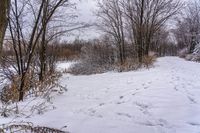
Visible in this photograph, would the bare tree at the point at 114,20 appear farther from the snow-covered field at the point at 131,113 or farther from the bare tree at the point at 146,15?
the snow-covered field at the point at 131,113

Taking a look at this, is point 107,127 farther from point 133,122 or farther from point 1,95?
point 1,95

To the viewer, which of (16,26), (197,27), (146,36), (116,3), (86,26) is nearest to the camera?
(16,26)

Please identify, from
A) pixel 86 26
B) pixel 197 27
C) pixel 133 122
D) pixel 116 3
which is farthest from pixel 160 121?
pixel 197 27

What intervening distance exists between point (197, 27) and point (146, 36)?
3324cm

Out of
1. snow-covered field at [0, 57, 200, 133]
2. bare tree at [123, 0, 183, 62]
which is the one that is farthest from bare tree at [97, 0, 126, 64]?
snow-covered field at [0, 57, 200, 133]

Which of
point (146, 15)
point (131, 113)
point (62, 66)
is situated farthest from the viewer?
point (62, 66)

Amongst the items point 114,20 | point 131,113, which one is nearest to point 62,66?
point 114,20

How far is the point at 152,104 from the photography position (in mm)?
6586

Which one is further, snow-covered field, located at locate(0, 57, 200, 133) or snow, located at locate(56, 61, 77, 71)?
snow, located at locate(56, 61, 77, 71)

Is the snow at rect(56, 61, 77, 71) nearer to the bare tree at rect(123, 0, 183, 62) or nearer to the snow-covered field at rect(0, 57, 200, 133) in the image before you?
the bare tree at rect(123, 0, 183, 62)

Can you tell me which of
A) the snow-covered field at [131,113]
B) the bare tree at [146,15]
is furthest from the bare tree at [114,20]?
the snow-covered field at [131,113]

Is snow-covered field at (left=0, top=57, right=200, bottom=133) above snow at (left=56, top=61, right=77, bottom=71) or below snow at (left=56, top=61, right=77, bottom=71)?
above

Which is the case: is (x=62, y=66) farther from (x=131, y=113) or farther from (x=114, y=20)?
(x=131, y=113)

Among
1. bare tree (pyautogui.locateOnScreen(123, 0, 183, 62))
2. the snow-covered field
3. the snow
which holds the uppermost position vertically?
bare tree (pyautogui.locateOnScreen(123, 0, 183, 62))
